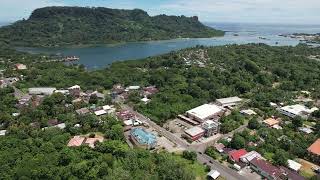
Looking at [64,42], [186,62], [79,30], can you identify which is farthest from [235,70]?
[79,30]

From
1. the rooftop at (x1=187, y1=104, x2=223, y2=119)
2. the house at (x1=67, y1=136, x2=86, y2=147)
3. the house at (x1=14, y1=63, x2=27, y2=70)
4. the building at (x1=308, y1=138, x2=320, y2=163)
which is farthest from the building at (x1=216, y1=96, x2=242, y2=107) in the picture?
the house at (x1=14, y1=63, x2=27, y2=70)

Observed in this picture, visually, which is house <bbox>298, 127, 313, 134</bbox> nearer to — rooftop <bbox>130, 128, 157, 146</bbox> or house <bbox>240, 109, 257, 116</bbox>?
house <bbox>240, 109, 257, 116</bbox>

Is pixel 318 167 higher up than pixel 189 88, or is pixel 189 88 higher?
pixel 189 88

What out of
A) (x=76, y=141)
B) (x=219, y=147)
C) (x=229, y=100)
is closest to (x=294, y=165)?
(x=219, y=147)

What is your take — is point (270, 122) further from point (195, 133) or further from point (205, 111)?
point (195, 133)

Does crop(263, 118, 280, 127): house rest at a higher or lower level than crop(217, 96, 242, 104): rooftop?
lower

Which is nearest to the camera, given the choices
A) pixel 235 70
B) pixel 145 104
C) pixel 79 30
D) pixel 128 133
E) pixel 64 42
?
pixel 128 133

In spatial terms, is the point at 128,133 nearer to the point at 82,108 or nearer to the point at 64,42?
the point at 82,108
